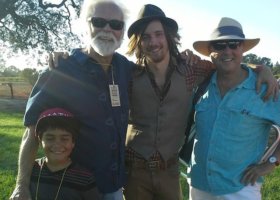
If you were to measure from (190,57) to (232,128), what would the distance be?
996mm

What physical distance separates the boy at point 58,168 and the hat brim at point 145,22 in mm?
1126

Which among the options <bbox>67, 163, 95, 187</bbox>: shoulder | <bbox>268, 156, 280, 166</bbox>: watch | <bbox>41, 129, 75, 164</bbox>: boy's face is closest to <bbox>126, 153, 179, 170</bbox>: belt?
<bbox>67, 163, 95, 187</bbox>: shoulder

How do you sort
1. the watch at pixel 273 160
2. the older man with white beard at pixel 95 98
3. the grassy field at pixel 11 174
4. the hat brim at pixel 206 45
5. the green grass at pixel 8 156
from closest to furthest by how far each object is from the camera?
the older man with white beard at pixel 95 98 < the watch at pixel 273 160 < the hat brim at pixel 206 45 < the grassy field at pixel 11 174 < the green grass at pixel 8 156

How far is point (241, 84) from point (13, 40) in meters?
21.7

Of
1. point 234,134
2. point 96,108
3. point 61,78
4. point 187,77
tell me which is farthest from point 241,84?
point 61,78

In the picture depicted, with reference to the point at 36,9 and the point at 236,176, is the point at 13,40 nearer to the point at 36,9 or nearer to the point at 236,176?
the point at 36,9

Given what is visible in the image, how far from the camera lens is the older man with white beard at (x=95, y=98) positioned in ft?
10.7

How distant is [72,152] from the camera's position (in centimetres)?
340

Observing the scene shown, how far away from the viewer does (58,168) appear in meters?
3.18

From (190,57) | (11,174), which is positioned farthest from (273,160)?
(11,174)

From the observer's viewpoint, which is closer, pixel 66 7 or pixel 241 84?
pixel 241 84

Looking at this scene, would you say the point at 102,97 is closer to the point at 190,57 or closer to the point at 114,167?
the point at 114,167

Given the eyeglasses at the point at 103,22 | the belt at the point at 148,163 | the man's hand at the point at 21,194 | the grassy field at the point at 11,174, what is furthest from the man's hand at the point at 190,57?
the grassy field at the point at 11,174

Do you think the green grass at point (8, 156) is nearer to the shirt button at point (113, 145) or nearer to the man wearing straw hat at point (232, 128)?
the shirt button at point (113, 145)
